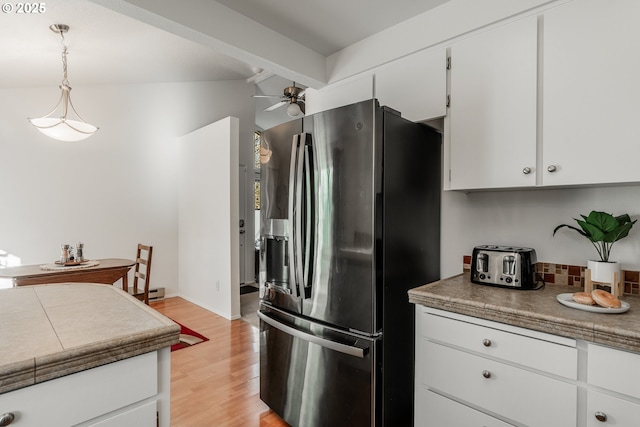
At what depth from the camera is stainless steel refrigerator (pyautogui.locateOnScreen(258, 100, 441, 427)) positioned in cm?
156

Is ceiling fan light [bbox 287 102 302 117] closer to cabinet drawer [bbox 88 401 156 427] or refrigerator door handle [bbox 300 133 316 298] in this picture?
refrigerator door handle [bbox 300 133 316 298]

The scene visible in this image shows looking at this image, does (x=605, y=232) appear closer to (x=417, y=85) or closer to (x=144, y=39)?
(x=417, y=85)

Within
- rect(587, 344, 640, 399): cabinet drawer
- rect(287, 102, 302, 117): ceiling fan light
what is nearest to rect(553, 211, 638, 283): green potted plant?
rect(587, 344, 640, 399): cabinet drawer

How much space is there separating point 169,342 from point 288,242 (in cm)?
92

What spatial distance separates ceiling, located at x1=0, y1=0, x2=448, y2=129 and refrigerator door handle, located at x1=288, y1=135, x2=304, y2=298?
0.78m

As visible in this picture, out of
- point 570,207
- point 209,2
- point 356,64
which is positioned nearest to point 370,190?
point 570,207

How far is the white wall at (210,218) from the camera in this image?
400 cm

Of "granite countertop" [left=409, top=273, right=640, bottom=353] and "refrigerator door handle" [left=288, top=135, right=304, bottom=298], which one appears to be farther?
"refrigerator door handle" [left=288, top=135, right=304, bottom=298]

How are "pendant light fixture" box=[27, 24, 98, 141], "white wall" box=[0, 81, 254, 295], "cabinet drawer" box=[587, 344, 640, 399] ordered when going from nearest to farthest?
"cabinet drawer" box=[587, 344, 640, 399] → "pendant light fixture" box=[27, 24, 98, 141] → "white wall" box=[0, 81, 254, 295]

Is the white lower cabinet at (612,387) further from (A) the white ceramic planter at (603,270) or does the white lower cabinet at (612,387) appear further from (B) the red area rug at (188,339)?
(B) the red area rug at (188,339)

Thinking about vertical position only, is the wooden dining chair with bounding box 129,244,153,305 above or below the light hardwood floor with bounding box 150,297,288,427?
above

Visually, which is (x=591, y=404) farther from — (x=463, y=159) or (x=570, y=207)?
(x=463, y=159)

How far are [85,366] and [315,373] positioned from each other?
1.15 m

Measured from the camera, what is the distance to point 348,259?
1.62m
